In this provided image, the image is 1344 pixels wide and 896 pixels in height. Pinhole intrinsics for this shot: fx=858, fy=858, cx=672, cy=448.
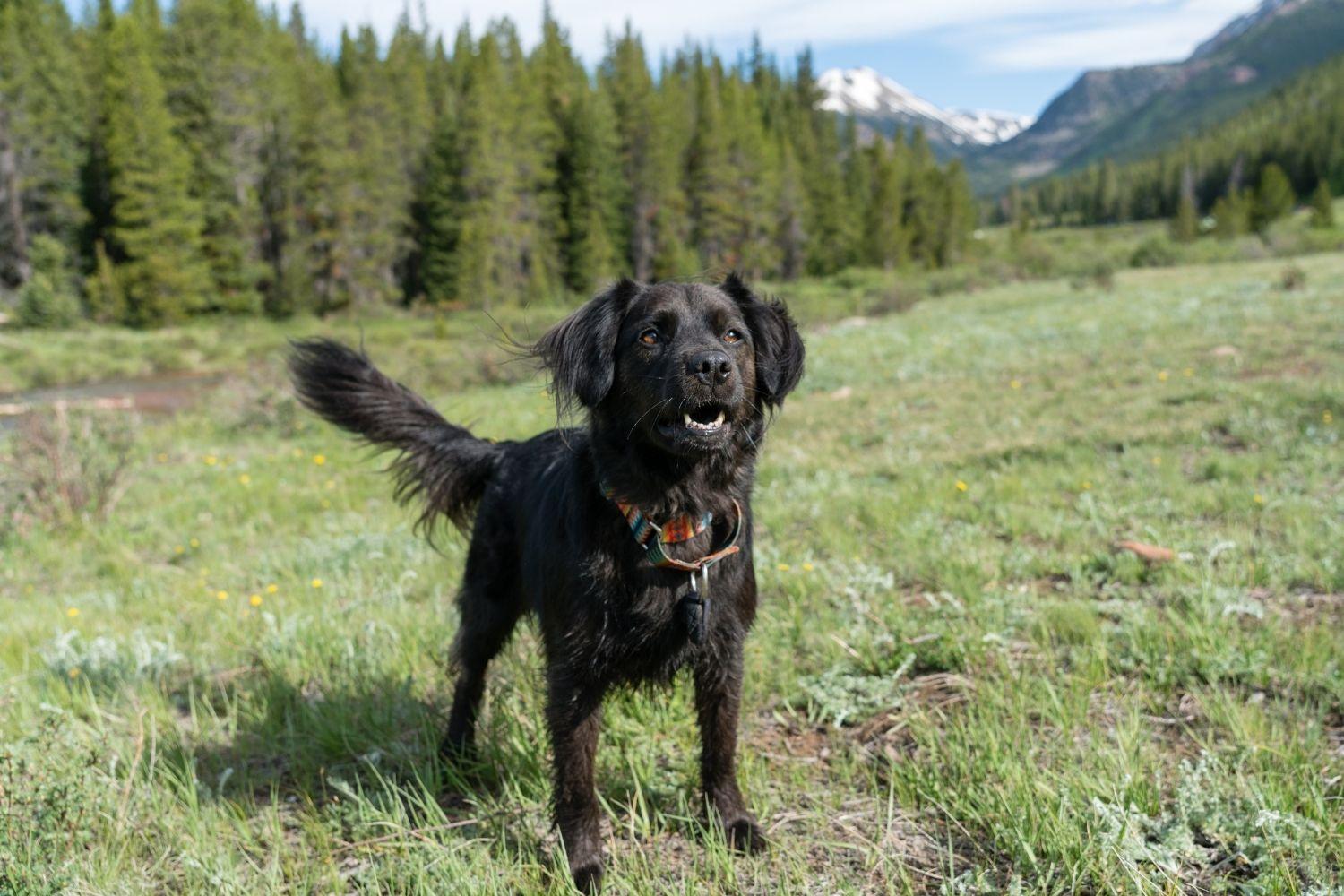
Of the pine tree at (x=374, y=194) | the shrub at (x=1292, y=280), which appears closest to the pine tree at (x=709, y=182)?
the pine tree at (x=374, y=194)

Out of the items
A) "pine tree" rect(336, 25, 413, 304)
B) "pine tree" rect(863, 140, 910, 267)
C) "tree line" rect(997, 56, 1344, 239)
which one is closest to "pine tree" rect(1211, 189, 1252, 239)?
"tree line" rect(997, 56, 1344, 239)

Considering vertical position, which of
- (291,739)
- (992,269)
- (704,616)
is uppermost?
(992,269)

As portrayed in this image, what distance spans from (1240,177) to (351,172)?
10385 cm

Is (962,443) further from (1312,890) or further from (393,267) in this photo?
(393,267)

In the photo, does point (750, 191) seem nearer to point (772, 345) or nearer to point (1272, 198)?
point (1272, 198)

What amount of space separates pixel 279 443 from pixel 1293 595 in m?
11.0

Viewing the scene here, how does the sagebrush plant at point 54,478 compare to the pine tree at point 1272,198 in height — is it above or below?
below

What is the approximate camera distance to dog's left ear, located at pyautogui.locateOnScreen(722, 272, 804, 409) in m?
2.96

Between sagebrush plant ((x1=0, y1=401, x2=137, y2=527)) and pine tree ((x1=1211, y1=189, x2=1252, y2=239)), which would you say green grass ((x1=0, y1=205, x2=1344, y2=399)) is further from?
sagebrush plant ((x1=0, y1=401, x2=137, y2=527))

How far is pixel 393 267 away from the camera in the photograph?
4831 cm

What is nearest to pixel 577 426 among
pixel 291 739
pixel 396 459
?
pixel 396 459

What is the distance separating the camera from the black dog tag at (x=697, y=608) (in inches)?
101

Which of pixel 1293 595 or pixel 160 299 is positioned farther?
pixel 160 299

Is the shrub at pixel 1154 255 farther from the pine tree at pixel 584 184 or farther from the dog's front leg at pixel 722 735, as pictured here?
the dog's front leg at pixel 722 735
